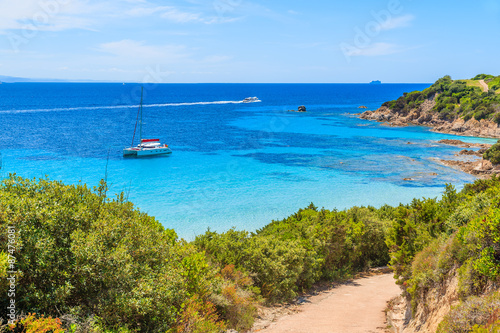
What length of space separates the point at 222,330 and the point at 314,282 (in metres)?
7.65

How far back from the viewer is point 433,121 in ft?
260

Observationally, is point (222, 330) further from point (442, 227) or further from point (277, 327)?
point (442, 227)

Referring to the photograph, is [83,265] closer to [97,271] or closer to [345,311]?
[97,271]

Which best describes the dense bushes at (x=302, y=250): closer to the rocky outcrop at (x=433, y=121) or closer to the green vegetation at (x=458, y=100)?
the rocky outcrop at (x=433, y=121)

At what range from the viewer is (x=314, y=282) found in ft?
50.9

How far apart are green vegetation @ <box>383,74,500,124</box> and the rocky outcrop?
3.19ft

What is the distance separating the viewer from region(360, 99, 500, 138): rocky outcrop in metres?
63.3

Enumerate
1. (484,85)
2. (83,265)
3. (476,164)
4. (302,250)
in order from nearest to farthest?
(83,265)
(302,250)
(476,164)
(484,85)

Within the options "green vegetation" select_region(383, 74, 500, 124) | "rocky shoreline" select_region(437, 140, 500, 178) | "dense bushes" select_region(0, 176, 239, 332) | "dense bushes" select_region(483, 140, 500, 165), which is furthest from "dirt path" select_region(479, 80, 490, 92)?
"dense bushes" select_region(0, 176, 239, 332)

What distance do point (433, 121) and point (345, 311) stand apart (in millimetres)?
77961

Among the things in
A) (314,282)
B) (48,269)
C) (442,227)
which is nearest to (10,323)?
(48,269)

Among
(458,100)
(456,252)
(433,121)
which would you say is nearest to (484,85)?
(458,100)

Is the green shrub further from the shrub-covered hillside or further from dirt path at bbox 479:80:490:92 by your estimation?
dirt path at bbox 479:80:490:92

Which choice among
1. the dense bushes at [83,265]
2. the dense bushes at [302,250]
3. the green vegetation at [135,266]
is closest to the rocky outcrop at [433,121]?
the dense bushes at [302,250]
